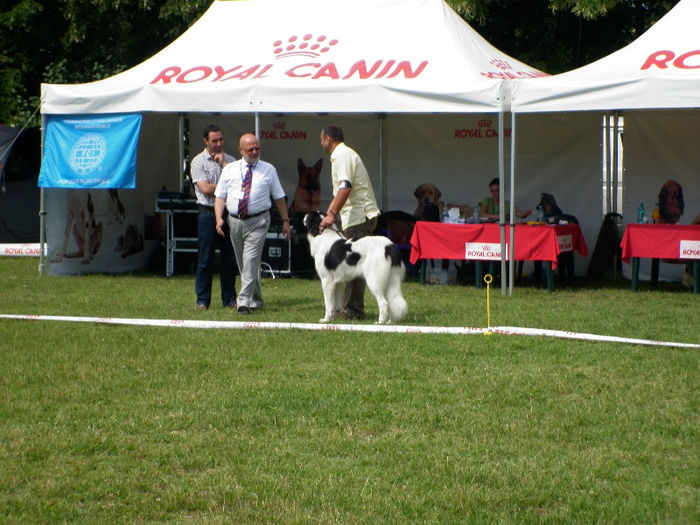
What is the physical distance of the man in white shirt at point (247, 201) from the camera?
35.1 ft

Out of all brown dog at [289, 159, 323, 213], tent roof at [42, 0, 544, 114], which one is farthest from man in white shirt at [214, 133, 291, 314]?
brown dog at [289, 159, 323, 213]

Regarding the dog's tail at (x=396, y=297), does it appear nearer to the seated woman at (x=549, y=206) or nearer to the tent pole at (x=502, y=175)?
the tent pole at (x=502, y=175)

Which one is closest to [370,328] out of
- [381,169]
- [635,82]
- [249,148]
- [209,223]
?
[249,148]

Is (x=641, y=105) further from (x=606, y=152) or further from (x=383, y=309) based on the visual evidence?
(x=383, y=309)

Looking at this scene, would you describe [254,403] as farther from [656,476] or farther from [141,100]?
[141,100]

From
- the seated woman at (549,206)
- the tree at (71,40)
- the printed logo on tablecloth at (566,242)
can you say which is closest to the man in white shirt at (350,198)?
the printed logo on tablecloth at (566,242)

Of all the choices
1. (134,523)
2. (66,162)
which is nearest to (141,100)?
(66,162)

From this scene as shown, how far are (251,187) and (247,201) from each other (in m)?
0.16

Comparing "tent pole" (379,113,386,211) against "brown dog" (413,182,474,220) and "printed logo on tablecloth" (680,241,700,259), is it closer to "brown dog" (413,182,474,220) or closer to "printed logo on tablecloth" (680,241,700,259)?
"brown dog" (413,182,474,220)

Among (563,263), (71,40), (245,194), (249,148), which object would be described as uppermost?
(71,40)

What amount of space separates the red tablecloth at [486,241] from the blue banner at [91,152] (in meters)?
3.91

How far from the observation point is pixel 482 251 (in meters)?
13.3

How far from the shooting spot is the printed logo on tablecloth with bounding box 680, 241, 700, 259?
1280 cm

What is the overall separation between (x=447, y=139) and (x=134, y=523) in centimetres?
1248
